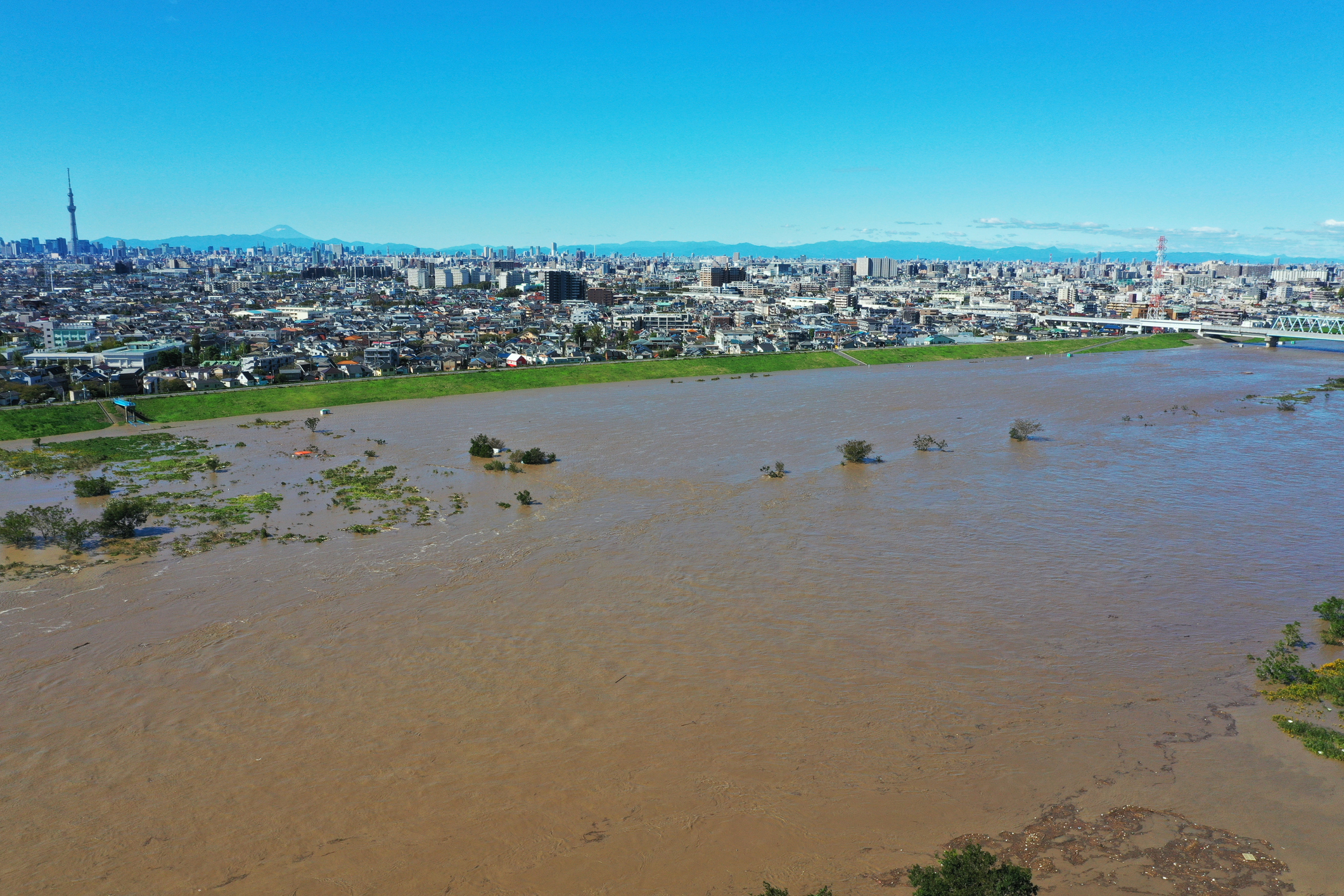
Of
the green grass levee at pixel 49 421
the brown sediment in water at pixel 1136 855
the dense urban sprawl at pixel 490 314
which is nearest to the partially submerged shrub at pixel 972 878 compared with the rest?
the brown sediment in water at pixel 1136 855

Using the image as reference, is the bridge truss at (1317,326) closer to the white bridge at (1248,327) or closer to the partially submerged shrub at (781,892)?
the white bridge at (1248,327)

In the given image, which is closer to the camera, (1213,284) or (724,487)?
(724,487)

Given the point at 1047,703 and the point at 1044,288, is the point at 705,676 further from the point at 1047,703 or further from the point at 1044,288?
the point at 1044,288

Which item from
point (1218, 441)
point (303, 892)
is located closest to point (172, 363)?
point (303, 892)

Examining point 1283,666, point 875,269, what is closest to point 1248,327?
point 1283,666

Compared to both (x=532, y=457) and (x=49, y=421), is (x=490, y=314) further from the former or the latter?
(x=532, y=457)

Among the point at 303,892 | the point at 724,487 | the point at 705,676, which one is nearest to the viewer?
the point at 303,892

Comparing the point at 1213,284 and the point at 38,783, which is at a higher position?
the point at 1213,284
